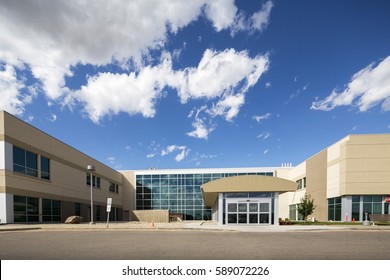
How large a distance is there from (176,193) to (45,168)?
2763 cm

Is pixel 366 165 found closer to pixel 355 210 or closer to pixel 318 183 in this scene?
pixel 355 210

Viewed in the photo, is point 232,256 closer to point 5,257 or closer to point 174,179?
point 5,257

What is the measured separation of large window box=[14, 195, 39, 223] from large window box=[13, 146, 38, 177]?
2.45 meters

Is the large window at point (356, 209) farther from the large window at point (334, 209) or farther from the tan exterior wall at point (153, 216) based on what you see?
the tan exterior wall at point (153, 216)

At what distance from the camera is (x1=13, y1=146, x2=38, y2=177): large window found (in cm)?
2373

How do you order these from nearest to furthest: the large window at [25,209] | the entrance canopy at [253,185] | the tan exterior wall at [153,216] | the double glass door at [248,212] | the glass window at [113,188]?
the entrance canopy at [253,185]
the double glass door at [248,212]
the large window at [25,209]
the tan exterior wall at [153,216]
the glass window at [113,188]

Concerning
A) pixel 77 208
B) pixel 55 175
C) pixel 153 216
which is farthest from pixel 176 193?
pixel 55 175

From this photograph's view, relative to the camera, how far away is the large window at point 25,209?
76.0 ft

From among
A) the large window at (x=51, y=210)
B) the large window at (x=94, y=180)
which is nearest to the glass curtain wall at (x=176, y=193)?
the large window at (x=94, y=180)

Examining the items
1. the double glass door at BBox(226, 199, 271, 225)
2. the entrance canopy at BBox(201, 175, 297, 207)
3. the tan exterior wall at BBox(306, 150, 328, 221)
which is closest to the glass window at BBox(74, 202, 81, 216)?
the entrance canopy at BBox(201, 175, 297, 207)

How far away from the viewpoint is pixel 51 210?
28.6 meters

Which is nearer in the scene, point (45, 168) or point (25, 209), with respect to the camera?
point (25, 209)

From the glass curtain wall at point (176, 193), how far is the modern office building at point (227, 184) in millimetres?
8037

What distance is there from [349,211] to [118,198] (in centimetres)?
3941
